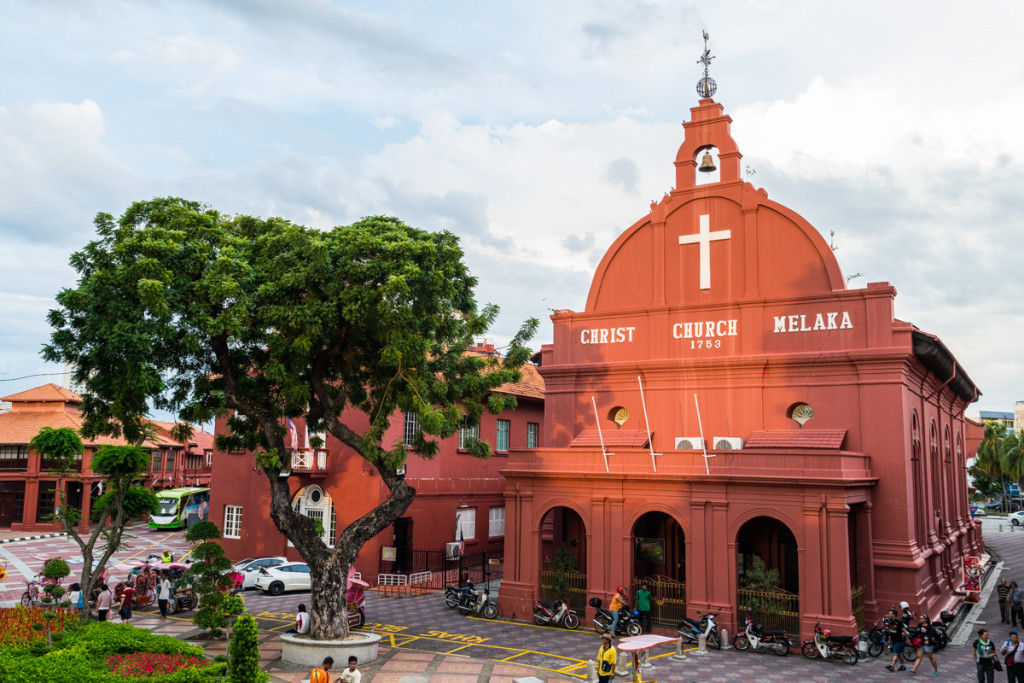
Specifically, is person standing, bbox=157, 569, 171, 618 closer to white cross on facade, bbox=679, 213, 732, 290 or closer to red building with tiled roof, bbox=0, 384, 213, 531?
white cross on facade, bbox=679, 213, 732, 290

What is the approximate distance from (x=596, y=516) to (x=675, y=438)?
13.5 feet

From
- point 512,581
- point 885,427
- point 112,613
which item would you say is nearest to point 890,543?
point 885,427

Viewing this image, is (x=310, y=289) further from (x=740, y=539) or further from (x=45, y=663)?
(x=740, y=539)

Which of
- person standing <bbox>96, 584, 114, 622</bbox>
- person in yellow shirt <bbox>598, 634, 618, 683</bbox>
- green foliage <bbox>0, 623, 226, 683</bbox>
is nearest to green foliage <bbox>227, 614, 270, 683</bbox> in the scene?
green foliage <bbox>0, 623, 226, 683</bbox>

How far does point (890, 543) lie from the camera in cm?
2350

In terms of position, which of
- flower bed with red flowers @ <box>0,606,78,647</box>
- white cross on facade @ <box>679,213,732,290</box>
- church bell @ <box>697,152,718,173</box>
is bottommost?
flower bed with red flowers @ <box>0,606,78,647</box>

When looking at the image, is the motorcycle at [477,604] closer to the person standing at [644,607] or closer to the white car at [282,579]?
the person standing at [644,607]

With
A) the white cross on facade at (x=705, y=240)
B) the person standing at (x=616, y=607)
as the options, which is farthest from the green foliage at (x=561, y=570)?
the white cross on facade at (x=705, y=240)

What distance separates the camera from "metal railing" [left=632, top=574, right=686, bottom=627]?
2373 centimetres

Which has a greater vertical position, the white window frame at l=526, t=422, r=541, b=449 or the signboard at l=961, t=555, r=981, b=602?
the white window frame at l=526, t=422, r=541, b=449

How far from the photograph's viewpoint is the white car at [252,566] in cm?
3042

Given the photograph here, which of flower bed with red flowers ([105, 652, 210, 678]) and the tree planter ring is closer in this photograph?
flower bed with red flowers ([105, 652, 210, 678])

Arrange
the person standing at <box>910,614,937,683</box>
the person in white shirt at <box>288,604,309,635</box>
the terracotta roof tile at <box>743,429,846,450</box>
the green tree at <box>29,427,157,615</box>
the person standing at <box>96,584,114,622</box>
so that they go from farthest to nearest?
the terracotta roof tile at <box>743,429,846,450</box>
the green tree at <box>29,427,157,615</box>
the person standing at <box>96,584,114,622</box>
the person in white shirt at <box>288,604,309,635</box>
the person standing at <box>910,614,937,683</box>

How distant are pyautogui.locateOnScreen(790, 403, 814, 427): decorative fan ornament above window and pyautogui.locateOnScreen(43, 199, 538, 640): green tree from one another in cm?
985
